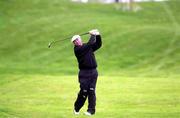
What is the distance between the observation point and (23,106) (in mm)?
25281

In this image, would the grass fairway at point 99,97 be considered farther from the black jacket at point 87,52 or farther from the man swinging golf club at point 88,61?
the black jacket at point 87,52

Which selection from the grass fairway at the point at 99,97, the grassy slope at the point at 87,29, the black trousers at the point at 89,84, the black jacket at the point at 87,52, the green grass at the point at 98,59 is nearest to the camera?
the black jacket at the point at 87,52

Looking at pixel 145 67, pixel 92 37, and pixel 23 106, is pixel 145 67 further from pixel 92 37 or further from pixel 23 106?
pixel 92 37

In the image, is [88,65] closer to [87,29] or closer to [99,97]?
[99,97]

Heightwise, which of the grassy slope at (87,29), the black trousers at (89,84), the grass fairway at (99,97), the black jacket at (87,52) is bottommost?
the grassy slope at (87,29)

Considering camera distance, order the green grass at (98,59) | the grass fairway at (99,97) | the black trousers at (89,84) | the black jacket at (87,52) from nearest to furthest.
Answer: the black jacket at (87,52) → the black trousers at (89,84) → the grass fairway at (99,97) → the green grass at (98,59)

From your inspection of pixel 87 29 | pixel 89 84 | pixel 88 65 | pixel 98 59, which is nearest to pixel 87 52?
pixel 88 65

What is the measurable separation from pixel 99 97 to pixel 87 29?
3496 cm

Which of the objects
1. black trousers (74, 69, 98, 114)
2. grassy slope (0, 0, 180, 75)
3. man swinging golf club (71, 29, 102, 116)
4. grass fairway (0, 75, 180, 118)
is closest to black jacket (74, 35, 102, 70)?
man swinging golf club (71, 29, 102, 116)

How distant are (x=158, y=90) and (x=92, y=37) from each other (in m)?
11.0

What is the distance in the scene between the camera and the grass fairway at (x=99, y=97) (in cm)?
2211

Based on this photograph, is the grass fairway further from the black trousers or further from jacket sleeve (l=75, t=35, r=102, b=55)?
jacket sleeve (l=75, t=35, r=102, b=55)

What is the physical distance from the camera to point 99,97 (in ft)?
95.2

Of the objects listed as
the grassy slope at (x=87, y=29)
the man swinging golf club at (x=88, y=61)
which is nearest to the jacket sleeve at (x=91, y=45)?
the man swinging golf club at (x=88, y=61)
